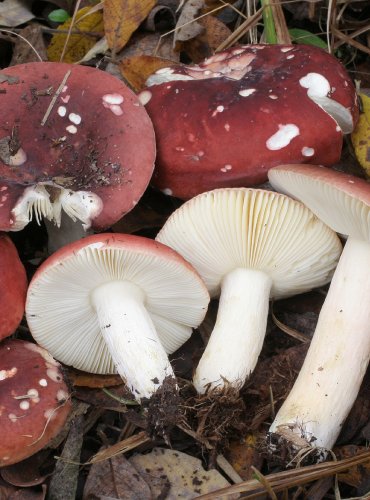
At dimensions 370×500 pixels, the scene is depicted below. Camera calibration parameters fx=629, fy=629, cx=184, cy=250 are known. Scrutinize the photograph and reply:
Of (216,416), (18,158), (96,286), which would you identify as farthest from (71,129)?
(216,416)

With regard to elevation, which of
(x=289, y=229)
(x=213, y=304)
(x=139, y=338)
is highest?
(x=289, y=229)

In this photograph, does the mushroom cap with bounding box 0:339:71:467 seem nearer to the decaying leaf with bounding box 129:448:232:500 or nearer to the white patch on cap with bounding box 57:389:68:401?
the white patch on cap with bounding box 57:389:68:401

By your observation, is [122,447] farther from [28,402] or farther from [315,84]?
[315,84]

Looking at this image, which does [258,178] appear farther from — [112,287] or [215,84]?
[112,287]

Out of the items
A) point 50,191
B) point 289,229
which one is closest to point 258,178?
point 289,229

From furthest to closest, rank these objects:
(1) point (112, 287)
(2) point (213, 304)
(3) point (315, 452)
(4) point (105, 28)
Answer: (4) point (105, 28) < (2) point (213, 304) < (1) point (112, 287) < (3) point (315, 452)

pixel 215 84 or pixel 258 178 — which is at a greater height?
pixel 215 84

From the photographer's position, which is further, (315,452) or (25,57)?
(25,57)
